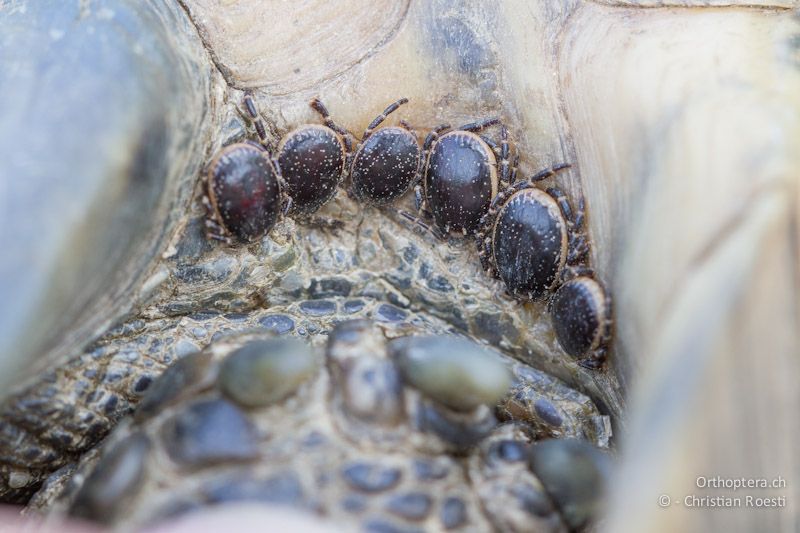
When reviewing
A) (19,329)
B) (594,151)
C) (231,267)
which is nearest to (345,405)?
(19,329)

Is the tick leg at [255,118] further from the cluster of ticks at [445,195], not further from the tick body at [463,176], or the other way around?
the tick body at [463,176]

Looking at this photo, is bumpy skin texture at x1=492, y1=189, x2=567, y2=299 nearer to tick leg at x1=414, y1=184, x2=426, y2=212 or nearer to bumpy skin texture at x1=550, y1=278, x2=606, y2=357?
bumpy skin texture at x1=550, y1=278, x2=606, y2=357

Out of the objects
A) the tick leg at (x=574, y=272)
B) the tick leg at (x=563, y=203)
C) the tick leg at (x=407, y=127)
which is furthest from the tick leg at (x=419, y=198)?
the tick leg at (x=574, y=272)

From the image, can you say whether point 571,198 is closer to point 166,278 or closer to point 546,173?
point 546,173

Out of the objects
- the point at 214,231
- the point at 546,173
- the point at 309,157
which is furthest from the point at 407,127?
the point at 214,231

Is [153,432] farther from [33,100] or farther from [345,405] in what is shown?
[33,100]

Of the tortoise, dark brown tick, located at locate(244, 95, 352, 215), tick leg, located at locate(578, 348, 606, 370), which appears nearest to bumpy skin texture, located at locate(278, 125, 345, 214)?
dark brown tick, located at locate(244, 95, 352, 215)
